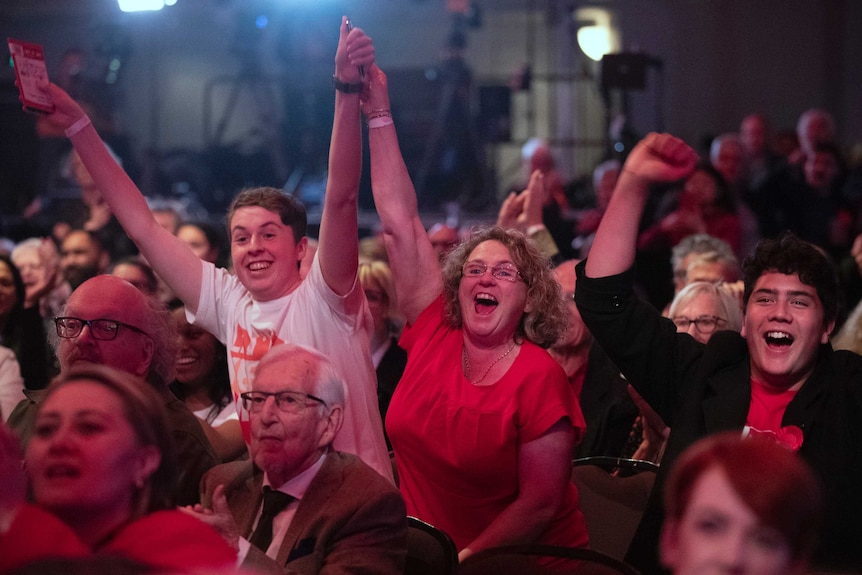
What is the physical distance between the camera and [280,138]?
31.9 ft

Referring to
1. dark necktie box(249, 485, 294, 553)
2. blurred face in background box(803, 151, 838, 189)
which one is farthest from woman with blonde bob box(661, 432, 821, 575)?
blurred face in background box(803, 151, 838, 189)

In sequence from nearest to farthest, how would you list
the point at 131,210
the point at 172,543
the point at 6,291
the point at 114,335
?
the point at 172,543, the point at 114,335, the point at 131,210, the point at 6,291

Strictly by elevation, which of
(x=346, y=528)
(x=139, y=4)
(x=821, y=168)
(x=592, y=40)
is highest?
(x=592, y=40)

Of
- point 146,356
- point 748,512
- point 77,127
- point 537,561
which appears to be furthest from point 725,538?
point 77,127

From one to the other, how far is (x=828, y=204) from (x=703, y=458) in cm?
546

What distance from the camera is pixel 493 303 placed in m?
2.68

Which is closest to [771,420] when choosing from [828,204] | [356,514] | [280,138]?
[356,514]

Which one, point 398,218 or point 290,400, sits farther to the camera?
point 398,218

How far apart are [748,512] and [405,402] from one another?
1.31 meters

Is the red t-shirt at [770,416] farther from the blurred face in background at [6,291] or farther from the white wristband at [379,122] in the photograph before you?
the blurred face in background at [6,291]

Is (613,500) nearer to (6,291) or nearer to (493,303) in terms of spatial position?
(493,303)

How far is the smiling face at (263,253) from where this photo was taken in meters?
2.86

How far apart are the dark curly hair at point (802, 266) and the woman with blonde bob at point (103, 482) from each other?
1.35 meters

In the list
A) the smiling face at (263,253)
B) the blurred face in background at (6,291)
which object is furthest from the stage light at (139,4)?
the smiling face at (263,253)
